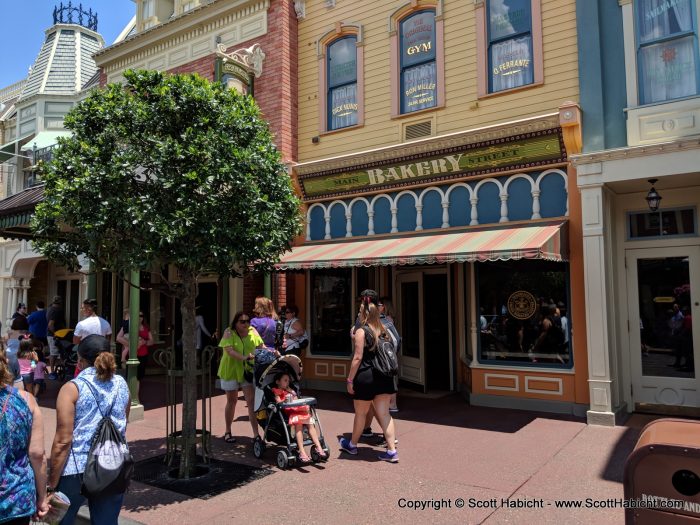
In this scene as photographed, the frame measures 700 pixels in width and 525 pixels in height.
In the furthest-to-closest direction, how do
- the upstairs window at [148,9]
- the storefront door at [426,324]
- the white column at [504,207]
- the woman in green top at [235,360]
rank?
the upstairs window at [148,9] → the storefront door at [426,324] → the white column at [504,207] → the woman in green top at [235,360]

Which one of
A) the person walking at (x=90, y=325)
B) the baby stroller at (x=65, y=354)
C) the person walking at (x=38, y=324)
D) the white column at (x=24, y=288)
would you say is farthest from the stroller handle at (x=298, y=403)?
the white column at (x=24, y=288)

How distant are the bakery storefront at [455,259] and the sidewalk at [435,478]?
108 cm

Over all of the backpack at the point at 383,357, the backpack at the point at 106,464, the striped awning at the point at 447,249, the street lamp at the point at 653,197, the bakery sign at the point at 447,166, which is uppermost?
the bakery sign at the point at 447,166

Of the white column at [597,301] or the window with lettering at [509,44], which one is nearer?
the white column at [597,301]

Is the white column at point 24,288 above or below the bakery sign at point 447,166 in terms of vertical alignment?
below

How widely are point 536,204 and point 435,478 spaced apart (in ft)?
15.7

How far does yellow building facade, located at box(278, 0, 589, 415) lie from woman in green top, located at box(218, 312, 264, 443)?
2517 millimetres

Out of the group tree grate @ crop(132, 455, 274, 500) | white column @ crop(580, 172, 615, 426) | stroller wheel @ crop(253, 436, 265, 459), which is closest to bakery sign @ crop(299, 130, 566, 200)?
white column @ crop(580, 172, 615, 426)

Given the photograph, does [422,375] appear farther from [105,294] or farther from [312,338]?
[105,294]

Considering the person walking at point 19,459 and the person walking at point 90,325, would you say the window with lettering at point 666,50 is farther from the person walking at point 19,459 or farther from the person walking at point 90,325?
the person walking at point 90,325

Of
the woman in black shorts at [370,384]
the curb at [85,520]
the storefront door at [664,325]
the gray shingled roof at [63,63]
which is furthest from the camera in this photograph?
the gray shingled roof at [63,63]

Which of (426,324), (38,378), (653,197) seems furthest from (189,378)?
(653,197)

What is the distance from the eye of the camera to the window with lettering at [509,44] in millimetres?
8648

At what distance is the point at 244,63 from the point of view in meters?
11.2
